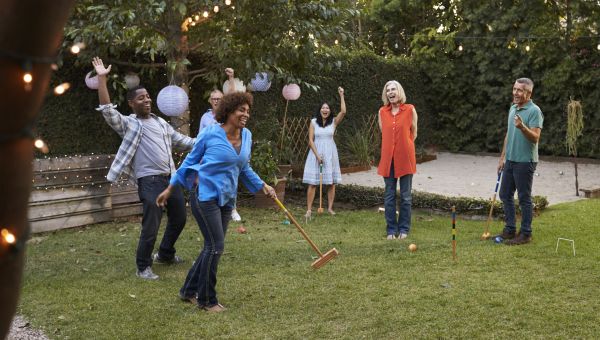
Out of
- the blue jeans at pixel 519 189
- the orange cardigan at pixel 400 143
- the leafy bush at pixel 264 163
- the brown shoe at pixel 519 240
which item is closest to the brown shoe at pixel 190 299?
the orange cardigan at pixel 400 143

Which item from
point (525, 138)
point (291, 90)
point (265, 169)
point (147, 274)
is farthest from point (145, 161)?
point (291, 90)

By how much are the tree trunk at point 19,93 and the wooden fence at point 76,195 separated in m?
7.13

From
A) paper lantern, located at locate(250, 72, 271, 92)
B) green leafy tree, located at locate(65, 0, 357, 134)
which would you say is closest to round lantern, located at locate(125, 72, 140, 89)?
green leafy tree, located at locate(65, 0, 357, 134)

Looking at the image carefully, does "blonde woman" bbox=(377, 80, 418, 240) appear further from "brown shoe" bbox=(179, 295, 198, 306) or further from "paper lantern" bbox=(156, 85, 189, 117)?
"brown shoe" bbox=(179, 295, 198, 306)

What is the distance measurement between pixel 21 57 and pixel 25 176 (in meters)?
0.24

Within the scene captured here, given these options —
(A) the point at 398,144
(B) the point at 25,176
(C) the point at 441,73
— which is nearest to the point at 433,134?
(C) the point at 441,73

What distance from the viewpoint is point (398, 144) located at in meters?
7.78

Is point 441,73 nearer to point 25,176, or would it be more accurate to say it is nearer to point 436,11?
point 436,11

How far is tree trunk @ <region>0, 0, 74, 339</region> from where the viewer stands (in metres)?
1.27

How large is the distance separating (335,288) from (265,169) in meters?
4.63

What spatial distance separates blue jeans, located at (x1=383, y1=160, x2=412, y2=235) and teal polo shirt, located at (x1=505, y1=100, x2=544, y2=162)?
49.3 inches

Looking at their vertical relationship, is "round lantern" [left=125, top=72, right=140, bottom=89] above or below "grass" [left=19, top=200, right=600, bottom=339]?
above

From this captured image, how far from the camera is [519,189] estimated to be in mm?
7070

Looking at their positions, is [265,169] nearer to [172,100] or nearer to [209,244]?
[172,100]
